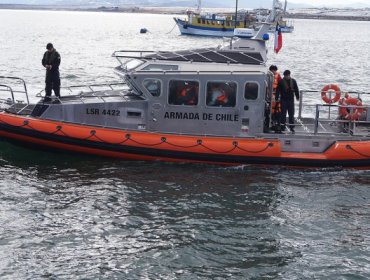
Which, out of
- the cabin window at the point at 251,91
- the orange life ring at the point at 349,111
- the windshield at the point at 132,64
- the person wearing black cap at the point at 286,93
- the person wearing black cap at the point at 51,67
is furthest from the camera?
the person wearing black cap at the point at 51,67

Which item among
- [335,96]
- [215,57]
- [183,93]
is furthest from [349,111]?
[183,93]

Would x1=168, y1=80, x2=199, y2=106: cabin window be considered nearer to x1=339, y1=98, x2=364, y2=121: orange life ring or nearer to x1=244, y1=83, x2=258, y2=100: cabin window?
x1=244, y1=83, x2=258, y2=100: cabin window

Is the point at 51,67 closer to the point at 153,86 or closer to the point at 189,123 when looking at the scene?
→ the point at 153,86

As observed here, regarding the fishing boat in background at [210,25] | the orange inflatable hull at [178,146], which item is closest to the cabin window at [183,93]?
the orange inflatable hull at [178,146]

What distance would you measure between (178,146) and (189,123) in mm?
616

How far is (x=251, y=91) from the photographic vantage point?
12555 millimetres

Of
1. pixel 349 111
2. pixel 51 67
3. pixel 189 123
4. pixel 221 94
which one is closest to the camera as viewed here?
pixel 221 94

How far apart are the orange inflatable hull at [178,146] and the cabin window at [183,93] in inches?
32.2

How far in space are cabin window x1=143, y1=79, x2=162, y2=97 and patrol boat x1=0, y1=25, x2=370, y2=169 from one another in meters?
0.02

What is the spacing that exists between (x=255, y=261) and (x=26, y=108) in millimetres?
7936

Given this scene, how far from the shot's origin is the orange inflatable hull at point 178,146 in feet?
41.7

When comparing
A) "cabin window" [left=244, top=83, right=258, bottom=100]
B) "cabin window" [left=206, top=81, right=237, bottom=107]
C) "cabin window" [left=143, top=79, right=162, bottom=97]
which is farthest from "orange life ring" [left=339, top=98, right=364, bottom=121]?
"cabin window" [left=143, top=79, right=162, bottom=97]

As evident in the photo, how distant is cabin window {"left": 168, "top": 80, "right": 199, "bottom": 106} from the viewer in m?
12.6

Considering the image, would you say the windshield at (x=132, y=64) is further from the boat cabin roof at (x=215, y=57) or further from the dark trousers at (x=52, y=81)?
the dark trousers at (x=52, y=81)
